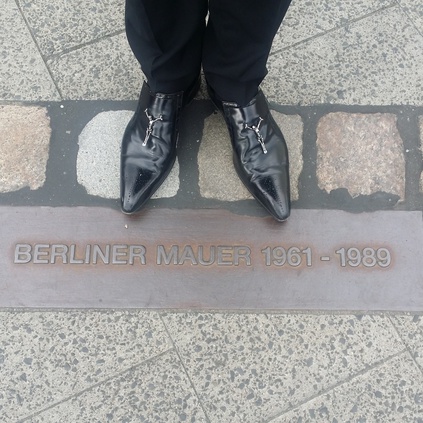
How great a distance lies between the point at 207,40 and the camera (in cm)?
167

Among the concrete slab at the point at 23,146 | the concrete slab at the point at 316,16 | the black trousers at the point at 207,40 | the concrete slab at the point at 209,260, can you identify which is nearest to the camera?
the black trousers at the point at 207,40

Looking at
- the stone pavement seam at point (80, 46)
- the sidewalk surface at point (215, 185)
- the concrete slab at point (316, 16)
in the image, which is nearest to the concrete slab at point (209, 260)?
the sidewalk surface at point (215, 185)

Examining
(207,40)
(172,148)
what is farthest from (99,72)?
(207,40)

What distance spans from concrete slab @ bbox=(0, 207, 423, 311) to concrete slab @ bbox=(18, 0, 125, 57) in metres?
0.71

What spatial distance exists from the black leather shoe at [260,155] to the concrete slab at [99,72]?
1.31ft

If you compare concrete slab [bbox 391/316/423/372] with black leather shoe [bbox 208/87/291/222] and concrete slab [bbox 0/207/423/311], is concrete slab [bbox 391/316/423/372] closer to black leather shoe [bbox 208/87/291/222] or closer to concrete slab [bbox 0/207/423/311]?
concrete slab [bbox 0/207/423/311]

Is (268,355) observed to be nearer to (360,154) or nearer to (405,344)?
(405,344)

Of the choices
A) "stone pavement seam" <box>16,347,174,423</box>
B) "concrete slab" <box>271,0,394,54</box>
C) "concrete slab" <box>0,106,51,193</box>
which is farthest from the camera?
"concrete slab" <box>271,0,394,54</box>

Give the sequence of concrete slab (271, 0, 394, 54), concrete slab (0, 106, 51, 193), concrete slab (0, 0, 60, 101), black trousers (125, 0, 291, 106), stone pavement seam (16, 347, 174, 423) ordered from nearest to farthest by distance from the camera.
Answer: black trousers (125, 0, 291, 106)
stone pavement seam (16, 347, 174, 423)
concrete slab (0, 106, 51, 193)
concrete slab (0, 0, 60, 101)
concrete slab (271, 0, 394, 54)

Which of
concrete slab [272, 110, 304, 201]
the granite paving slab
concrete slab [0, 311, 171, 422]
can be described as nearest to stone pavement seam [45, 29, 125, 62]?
concrete slab [272, 110, 304, 201]

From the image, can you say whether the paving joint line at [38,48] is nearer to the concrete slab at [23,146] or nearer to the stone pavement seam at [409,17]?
the concrete slab at [23,146]

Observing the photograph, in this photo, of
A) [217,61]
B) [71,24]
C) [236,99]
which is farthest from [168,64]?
[71,24]

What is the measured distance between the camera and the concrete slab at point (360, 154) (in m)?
1.97

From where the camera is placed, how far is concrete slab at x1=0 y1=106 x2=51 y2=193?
1937 mm
